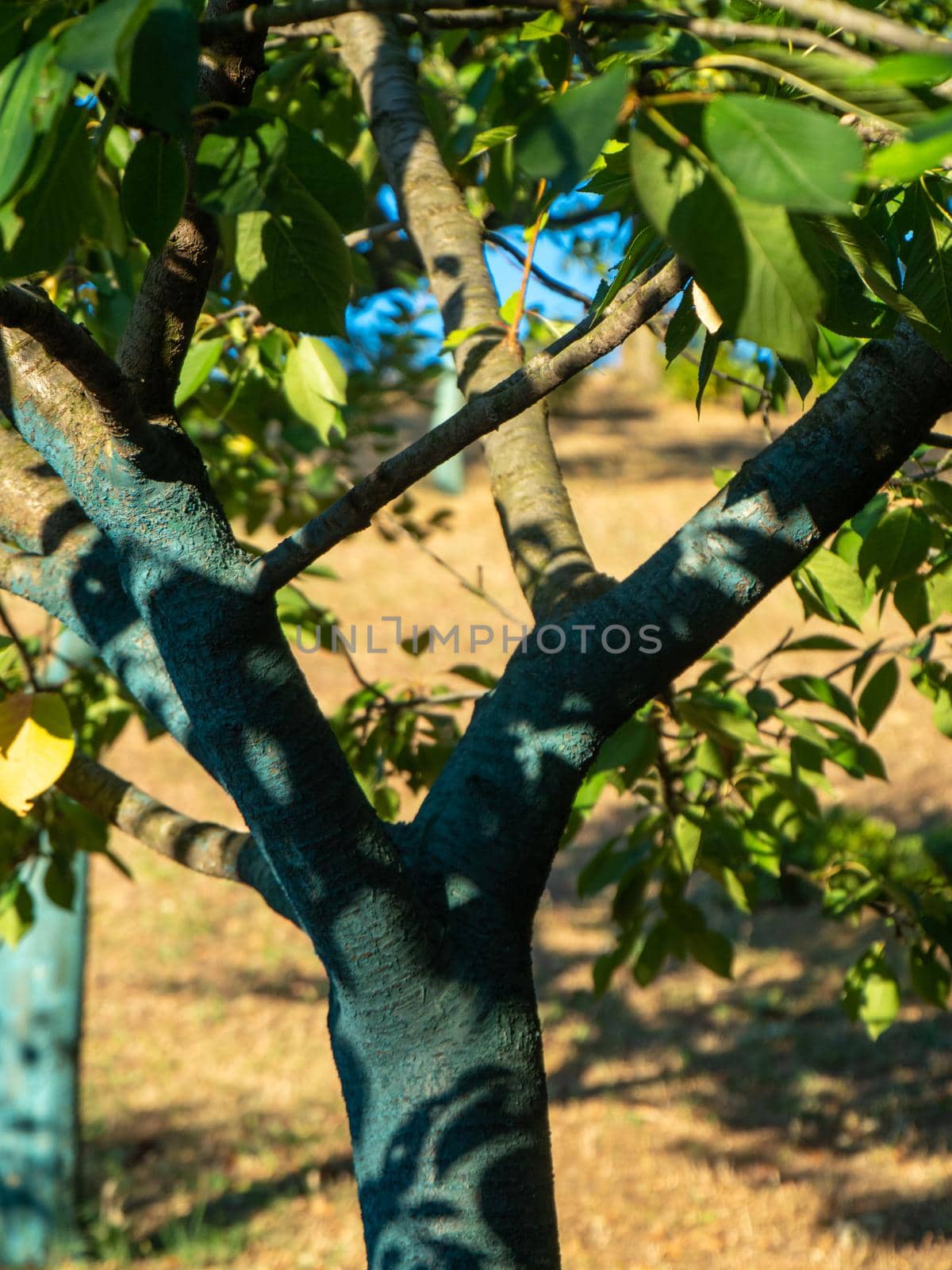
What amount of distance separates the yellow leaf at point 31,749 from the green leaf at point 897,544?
1118 mm

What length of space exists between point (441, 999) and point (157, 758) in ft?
28.1

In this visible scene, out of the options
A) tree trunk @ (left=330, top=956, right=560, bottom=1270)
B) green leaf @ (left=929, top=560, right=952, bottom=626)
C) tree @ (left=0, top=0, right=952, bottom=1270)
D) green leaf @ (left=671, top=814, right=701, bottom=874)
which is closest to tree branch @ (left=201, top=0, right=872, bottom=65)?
tree @ (left=0, top=0, right=952, bottom=1270)

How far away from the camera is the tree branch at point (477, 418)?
3.29 feet

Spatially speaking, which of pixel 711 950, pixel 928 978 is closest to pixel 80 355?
pixel 711 950

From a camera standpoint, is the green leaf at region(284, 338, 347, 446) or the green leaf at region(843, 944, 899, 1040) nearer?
the green leaf at region(284, 338, 347, 446)

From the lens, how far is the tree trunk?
1.20 m

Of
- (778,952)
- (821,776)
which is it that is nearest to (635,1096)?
(778,952)

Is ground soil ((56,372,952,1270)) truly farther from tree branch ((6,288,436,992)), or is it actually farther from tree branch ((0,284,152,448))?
tree branch ((0,284,152,448))

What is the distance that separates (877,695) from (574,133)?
1.69 m

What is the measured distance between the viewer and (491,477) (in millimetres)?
1834

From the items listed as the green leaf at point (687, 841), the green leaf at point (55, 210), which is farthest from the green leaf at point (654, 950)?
the green leaf at point (55, 210)

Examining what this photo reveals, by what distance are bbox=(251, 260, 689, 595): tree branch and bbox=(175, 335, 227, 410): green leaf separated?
0.81 m

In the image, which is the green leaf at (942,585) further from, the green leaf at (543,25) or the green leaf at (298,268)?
the green leaf at (298,268)

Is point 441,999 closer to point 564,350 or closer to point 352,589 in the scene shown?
point 564,350
